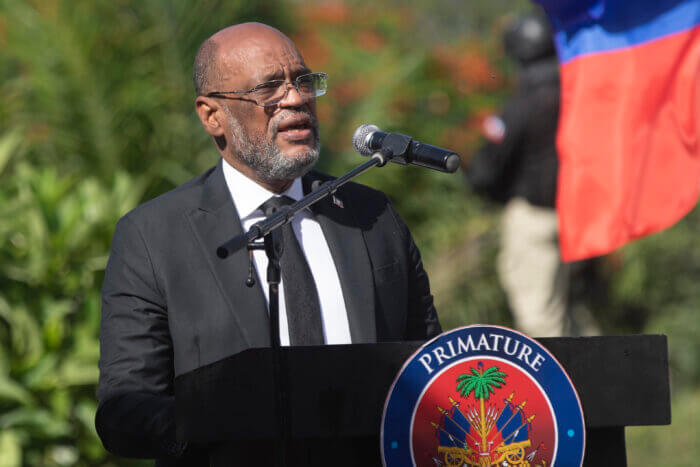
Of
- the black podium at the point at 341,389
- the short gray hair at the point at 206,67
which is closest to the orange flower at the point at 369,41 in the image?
the short gray hair at the point at 206,67

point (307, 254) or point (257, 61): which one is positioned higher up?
point (257, 61)

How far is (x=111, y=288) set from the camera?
112 inches

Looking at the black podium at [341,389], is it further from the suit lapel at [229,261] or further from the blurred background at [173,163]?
the blurred background at [173,163]

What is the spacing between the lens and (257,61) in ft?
9.55

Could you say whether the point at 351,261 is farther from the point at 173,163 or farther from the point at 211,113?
the point at 173,163

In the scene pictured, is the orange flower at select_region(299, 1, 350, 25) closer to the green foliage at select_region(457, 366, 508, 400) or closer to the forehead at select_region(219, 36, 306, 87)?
the forehead at select_region(219, 36, 306, 87)

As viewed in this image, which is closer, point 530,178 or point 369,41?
point 530,178

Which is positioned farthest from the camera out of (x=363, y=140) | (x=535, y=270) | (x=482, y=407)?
(x=535, y=270)

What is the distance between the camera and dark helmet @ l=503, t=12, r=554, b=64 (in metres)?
7.23

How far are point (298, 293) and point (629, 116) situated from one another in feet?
8.73

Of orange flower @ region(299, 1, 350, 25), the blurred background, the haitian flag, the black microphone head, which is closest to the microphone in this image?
the black microphone head

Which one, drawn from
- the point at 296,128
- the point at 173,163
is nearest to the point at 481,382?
the point at 296,128

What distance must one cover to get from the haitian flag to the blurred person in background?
219cm

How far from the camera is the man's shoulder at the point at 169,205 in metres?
2.93
